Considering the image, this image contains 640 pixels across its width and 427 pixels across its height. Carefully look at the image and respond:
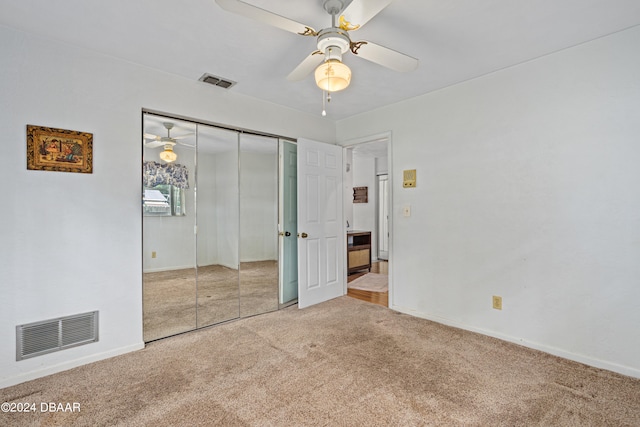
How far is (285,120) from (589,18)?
2.84 metres

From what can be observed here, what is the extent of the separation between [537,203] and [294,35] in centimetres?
244

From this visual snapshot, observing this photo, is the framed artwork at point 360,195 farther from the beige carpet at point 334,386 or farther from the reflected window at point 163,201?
the reflected window at point 163,201

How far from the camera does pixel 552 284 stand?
250cm

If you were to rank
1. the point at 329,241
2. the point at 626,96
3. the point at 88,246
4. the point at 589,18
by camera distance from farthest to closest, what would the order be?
1. the point at 329,241
2. the point at 88,246
3. the point at 626,96
4. the point at 589,18

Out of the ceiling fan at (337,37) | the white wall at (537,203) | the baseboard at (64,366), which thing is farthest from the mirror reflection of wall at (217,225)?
the white wall at (537,203)

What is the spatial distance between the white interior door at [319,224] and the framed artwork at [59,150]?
2063 mm

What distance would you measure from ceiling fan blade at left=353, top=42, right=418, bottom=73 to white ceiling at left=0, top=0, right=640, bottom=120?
286 mm

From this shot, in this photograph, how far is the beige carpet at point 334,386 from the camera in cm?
173

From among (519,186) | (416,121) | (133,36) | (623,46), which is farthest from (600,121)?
(133,36)

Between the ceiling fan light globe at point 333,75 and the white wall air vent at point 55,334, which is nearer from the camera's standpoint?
the ceiling fan light globe at point 333,75

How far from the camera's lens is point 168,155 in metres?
2.87

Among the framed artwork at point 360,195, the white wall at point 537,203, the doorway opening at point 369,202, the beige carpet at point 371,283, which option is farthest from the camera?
the framed artwork at point 360,195

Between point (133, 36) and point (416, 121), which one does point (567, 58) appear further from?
point (133, 36)

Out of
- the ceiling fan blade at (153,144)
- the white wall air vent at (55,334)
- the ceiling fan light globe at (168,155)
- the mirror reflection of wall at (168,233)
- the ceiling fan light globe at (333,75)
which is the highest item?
the ceiling fan light globe at (333,75)
